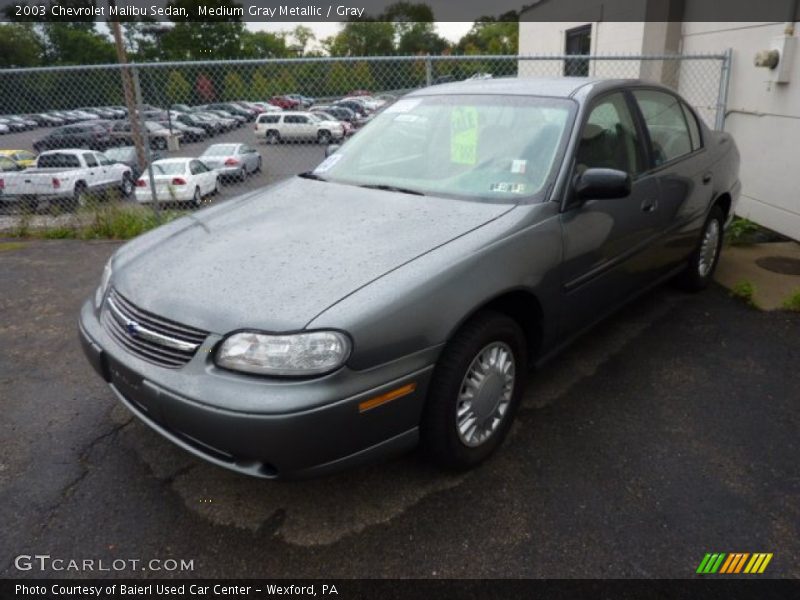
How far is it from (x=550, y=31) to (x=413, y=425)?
14292 mm

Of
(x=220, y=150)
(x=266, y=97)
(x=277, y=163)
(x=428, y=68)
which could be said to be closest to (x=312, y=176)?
(x=428, y=68)

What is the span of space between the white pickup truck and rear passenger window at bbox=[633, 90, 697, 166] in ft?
22.0

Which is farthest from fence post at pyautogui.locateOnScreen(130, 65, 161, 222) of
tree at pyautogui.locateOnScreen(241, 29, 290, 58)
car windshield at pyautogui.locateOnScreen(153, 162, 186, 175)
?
tree at pyautogui.locateOnScreen(241, 29, 290, 58)

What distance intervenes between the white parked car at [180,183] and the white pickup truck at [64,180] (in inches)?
23.8

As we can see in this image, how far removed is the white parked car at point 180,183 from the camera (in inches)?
312

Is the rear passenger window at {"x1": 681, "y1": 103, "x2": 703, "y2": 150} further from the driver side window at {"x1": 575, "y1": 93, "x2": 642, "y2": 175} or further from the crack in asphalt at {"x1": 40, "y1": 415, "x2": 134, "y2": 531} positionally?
the crack in asphalt at {"x1": 40, "y1": 415, "x2": 134, "y2": 531}

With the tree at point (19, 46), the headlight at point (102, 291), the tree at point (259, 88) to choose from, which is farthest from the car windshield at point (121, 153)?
the tree at point (19, 46)

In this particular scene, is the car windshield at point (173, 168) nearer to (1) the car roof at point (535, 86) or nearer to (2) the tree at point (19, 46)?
(1) the car roof at point (535, 86)

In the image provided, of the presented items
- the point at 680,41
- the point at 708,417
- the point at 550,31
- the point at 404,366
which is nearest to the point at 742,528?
the point at 708,417

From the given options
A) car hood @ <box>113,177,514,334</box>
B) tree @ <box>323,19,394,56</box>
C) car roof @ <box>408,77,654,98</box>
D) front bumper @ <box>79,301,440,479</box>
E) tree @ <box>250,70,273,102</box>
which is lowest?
front bumper @ <box>79,301,440,479</box>

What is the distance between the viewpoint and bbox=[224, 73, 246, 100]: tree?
10414mm

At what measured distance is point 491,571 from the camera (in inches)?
85.0

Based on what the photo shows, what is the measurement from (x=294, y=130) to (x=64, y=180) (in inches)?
259
